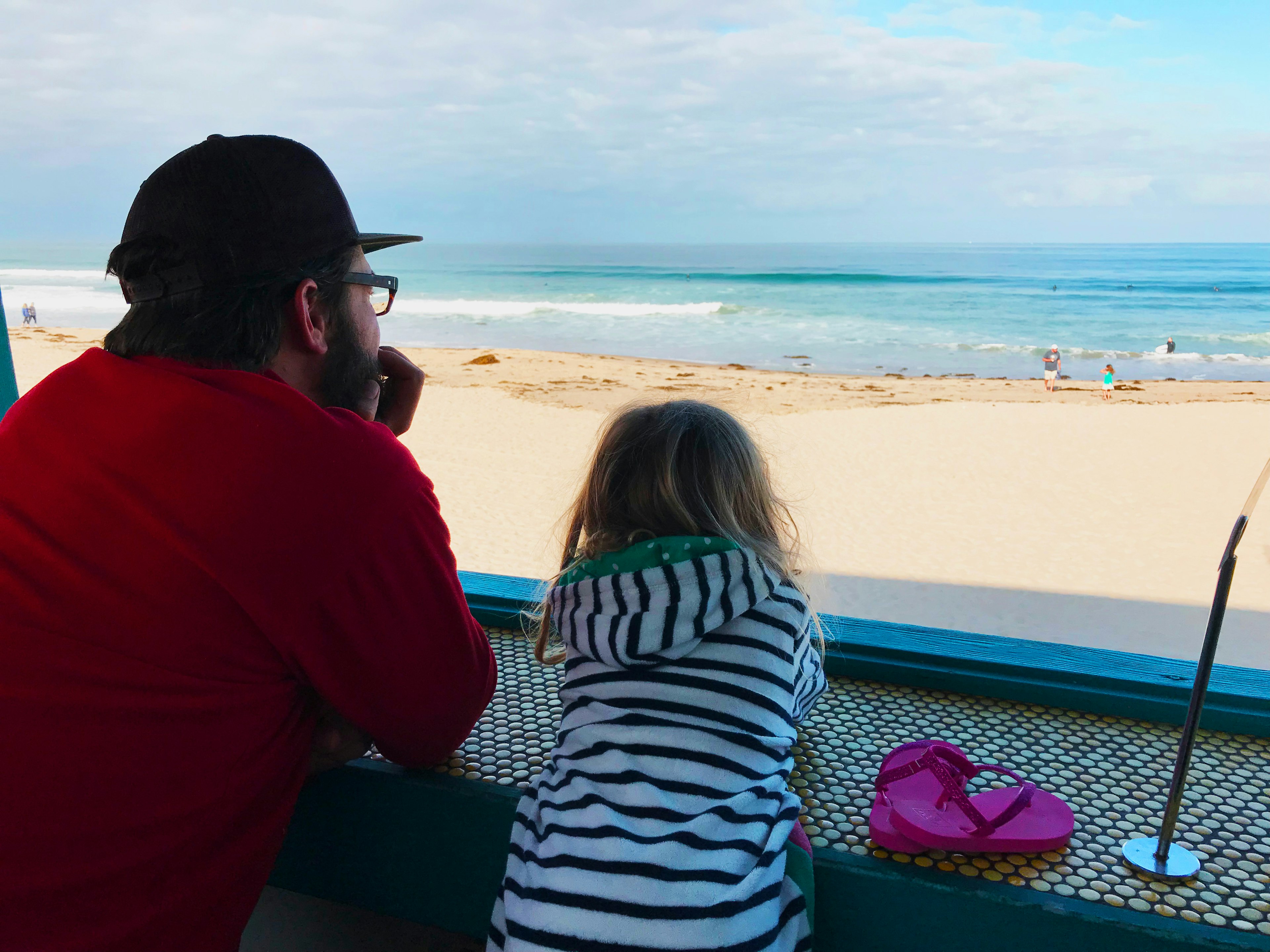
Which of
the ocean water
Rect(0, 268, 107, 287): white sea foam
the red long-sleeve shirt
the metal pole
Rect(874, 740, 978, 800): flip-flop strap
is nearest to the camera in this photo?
the red long-sleeve shirt

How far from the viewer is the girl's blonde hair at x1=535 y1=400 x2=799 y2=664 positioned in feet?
3.38

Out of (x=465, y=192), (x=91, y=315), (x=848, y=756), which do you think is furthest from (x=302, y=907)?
(x=91, y=315)

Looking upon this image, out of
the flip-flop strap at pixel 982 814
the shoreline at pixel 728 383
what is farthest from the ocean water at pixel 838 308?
the flip-flop strap at pixel 982 814

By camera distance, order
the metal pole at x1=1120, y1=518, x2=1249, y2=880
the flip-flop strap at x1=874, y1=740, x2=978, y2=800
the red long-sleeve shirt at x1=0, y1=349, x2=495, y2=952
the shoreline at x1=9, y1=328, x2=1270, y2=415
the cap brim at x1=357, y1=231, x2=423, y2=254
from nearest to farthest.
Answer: the red long-sleeve shirt at x1=0, y1=349, x2=495, y2=952
the metal pole at x1=1120, y1=518, x2=1249, y2=880
the flip-flop strap at x1=874, y1=740, x2=978, y2=800
the cap brim at x1=357, y1=231, x2=423, y2=254
the shoreline at x1=9, y1=328, x2=1270, y2=415

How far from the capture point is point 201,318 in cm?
85

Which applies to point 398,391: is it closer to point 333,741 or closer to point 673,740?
point 333,741

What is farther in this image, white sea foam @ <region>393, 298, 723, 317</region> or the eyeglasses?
white sea foam @ <region>393, 298, 723, 317</region>

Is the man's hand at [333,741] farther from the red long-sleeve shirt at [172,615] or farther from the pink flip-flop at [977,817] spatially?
the pink flip-flop at [977,817]

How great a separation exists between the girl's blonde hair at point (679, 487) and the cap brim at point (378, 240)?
388mm

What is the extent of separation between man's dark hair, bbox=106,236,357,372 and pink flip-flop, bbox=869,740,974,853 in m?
0.83

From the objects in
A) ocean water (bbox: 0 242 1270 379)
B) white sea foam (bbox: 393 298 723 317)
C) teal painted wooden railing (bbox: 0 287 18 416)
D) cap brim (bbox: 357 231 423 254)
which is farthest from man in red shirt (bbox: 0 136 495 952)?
white sea foam (bbox: 393 298 723 317)

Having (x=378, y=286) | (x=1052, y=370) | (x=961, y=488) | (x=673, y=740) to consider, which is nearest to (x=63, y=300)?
(x=961, y=488)

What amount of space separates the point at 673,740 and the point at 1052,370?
35.3 feet

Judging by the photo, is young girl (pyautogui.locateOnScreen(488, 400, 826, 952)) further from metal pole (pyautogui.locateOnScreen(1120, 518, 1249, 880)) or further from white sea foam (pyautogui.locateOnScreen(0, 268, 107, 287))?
white sea foam (pyautogui.locateOnScreen(0, 268, 107, 287))
